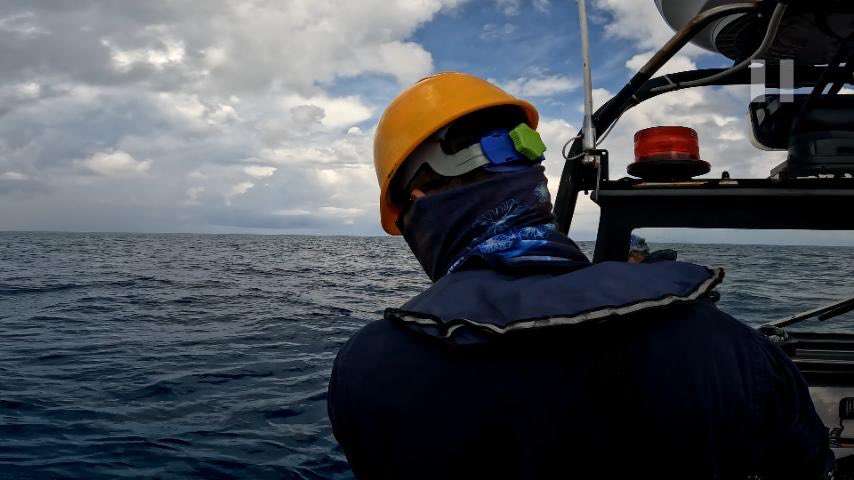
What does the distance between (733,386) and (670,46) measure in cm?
274

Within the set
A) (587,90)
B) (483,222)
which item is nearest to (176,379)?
(587,90)

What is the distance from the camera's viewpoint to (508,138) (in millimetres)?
1625

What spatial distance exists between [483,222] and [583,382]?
514 millimetres

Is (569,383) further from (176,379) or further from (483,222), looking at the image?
(176,379)

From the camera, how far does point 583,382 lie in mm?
1076

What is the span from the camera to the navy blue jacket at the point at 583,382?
105 cm

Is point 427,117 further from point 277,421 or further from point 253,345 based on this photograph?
point 253,345

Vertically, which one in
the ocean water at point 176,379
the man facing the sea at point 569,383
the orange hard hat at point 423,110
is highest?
the orange hard hat at point 423,110

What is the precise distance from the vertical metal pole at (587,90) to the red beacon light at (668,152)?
250 millimetres

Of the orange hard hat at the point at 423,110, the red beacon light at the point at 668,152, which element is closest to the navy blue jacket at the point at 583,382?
the orange hard hat at the point at 423,110

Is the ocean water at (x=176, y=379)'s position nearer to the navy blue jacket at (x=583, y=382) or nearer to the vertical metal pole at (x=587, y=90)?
the vertical metal pole at (x=587, y=90)

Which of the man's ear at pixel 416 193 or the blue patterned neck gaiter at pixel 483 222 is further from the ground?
the man's ear at pixel 416 193

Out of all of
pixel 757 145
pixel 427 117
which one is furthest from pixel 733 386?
pixel 757 145

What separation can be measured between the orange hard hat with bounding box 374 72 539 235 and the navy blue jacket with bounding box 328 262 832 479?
72cm
